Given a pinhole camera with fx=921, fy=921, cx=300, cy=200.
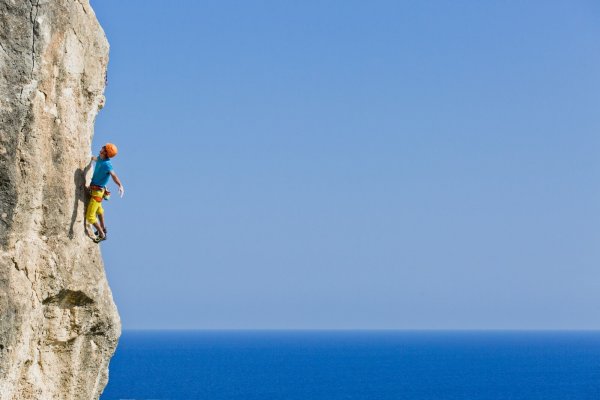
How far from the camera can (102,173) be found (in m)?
16.1

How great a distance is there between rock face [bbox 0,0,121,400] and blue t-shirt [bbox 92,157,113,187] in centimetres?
21

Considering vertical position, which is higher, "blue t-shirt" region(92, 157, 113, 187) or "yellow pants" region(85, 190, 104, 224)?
"blue t-shirt" region(92, 157, 113, 187)

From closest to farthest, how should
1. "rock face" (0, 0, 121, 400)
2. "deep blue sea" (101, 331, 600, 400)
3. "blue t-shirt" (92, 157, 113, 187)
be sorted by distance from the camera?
"rock face" (0, 0, 121, 400), "blue t-shirt" (92, 157, 113, 187), "deep blue sea" (101, 331, 600, 400)

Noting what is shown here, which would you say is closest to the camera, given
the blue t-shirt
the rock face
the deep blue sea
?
the rock face

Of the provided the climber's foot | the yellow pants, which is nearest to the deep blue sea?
the climber's foot

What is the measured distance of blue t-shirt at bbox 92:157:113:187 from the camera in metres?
16.1

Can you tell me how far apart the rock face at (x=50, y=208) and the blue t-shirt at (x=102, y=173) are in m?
0.21

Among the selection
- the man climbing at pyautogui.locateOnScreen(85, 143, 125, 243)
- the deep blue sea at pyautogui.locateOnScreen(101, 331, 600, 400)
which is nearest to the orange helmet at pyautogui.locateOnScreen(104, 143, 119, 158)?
the man climbing at pyautogui.locateOnScreen(85, 143, 125, 243)

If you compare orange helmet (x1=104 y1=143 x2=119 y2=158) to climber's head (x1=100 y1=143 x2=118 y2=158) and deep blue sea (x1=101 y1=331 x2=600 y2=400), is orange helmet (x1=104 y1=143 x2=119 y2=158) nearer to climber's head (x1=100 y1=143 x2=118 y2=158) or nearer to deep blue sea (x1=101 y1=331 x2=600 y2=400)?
climber's head (x1=100 y1=143 x2=118 y2=158)

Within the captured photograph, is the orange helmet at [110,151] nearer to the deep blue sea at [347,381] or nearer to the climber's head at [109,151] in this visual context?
the climber's head at [109,151]

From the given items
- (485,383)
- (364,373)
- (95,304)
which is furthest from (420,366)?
(95,304)

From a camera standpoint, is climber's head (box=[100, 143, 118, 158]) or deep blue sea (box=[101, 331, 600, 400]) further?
deep blue sea (box=[101, 331, 600, 400])

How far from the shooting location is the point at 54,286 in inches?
598

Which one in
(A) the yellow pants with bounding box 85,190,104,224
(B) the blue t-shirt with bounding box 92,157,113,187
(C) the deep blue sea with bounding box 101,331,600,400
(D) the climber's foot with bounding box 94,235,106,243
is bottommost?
(C) the deep blue sea with bounding box 101,331,600,400
